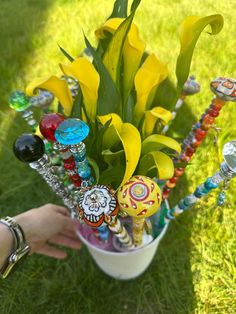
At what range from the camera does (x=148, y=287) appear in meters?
0.70

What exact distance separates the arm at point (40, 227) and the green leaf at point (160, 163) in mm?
228

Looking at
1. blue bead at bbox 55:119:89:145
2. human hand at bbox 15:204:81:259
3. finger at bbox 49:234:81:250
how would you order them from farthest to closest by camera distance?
finger at bbox 49:234:81:250, human hand at bbox 15:204:81:259, blue bead at bbox 55:119:89:145

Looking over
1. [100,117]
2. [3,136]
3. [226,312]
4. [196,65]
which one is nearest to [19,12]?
[3,136]

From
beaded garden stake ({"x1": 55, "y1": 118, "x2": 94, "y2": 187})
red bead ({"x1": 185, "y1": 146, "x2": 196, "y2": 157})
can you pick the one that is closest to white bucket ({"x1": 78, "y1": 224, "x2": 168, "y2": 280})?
red bead ({"x1": 185, "y1": 146, "x2": 196, "y2": 157})

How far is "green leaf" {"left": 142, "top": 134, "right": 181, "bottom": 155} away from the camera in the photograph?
16.1 inches

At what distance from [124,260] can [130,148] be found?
30 centimetres

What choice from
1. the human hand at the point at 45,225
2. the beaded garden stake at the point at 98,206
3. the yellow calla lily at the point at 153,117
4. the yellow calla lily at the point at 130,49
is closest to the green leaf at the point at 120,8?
the yellow calla lily at the point at 130,49

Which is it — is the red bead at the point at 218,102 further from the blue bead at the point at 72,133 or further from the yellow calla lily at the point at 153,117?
the blue bead at the point at 72,133

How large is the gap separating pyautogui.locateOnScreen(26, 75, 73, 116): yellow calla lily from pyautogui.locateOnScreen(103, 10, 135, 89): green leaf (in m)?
0.07

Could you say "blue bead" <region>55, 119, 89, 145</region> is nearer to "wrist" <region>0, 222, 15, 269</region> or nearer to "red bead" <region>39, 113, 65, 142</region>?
"red bead" <region>39, 113, 65, 142</region>

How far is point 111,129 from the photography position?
41 centimetres

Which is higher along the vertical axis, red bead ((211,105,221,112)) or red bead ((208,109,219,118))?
red bead ((211,105,221,112))

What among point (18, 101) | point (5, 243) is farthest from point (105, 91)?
point (5, 243)

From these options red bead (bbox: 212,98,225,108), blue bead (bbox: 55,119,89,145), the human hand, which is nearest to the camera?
blue bead (bbox: 55,119,89,145)
